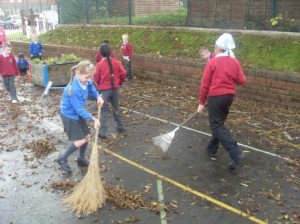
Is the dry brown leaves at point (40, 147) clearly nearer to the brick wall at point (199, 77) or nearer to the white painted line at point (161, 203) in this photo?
the white painted line at point (161, 203)

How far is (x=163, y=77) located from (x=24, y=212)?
8299 mm

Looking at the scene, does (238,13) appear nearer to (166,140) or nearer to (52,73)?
(52,73)

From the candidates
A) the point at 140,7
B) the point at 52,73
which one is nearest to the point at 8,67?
the point at 52,73

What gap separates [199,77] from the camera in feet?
36.7

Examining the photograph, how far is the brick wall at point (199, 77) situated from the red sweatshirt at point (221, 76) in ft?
13.1

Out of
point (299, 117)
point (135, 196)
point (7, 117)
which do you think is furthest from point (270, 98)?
point (7, 117)

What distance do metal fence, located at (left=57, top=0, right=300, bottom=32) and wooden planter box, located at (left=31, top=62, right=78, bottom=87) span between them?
486 cm

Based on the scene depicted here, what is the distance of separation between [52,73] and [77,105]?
7153mm

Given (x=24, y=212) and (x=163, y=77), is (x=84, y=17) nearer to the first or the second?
(x=163, y=77)

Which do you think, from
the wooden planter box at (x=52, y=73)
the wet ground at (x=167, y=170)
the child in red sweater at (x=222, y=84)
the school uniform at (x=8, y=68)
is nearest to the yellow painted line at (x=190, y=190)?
the wet ground at (x=167, y=170)

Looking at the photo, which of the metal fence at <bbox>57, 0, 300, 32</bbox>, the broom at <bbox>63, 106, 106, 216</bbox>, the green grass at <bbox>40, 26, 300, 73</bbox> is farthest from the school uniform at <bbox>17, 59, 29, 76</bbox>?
the broom at <bbox>63, 106, 106, 216</bbox>

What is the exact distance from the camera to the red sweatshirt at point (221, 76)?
5.58 metres

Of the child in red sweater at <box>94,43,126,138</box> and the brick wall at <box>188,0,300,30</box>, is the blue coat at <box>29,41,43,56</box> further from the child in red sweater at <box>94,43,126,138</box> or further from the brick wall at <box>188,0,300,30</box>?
the child in red sweater at <box>94,43,126,138</box>

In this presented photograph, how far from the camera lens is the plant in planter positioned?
12.0 metres
